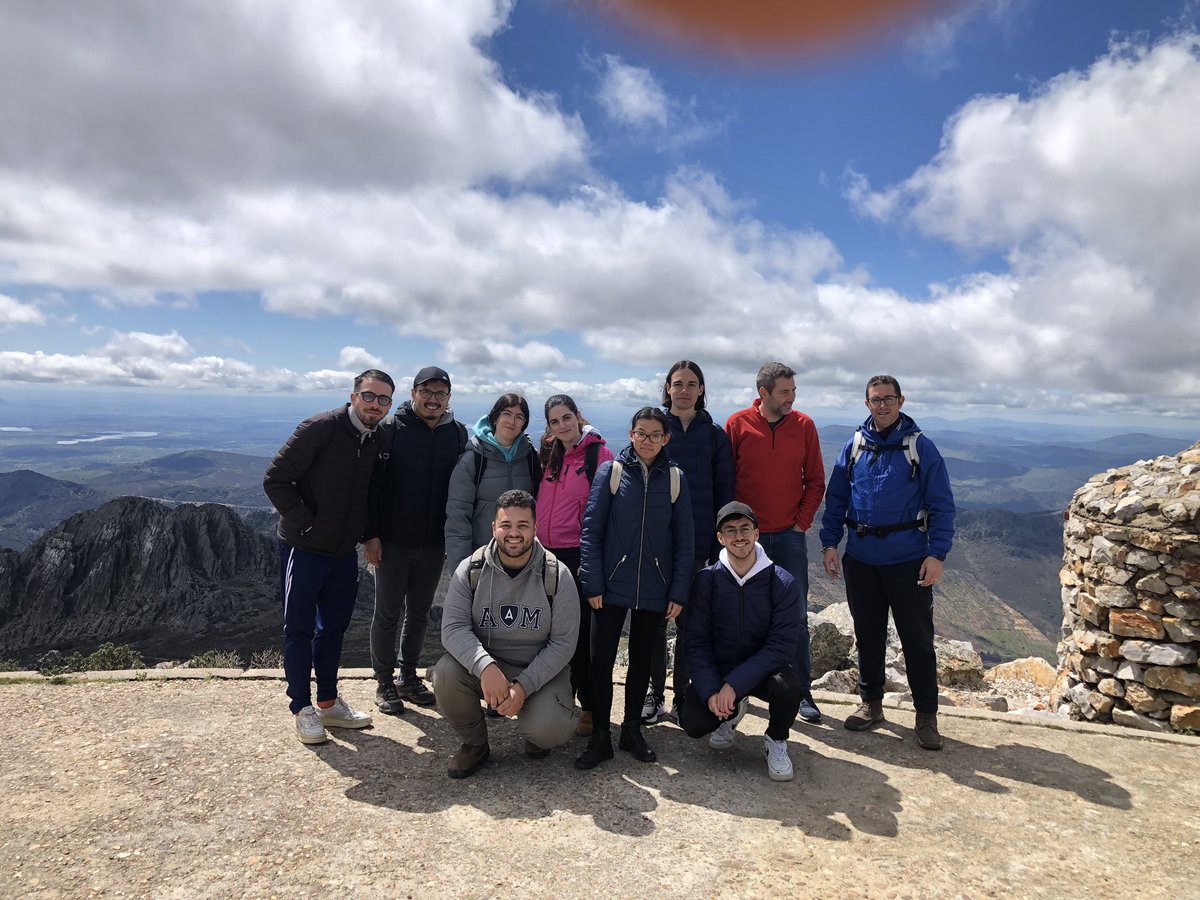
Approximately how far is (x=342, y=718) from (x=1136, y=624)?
8801 mm

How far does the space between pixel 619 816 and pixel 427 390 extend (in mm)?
4153

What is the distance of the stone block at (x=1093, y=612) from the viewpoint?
7.42m

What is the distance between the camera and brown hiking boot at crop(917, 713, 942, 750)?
19.1ft

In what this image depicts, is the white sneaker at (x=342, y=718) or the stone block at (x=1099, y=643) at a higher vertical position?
the stone block at (x=1099, y=643)

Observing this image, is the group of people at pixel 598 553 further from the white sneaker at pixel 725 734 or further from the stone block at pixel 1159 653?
the stone block at pixel 1159 653

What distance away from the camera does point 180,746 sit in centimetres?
554

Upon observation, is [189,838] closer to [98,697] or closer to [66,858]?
[66,858]

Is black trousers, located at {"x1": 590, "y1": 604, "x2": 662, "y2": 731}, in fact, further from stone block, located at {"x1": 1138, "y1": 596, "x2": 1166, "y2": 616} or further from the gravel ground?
stone block, located at {"x1": 1138, "y1": 596, "x2": 1166, "y2": 616}

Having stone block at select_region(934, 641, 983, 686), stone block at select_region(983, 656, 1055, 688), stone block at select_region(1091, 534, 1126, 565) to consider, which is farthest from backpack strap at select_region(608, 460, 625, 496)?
stone block at select_region(983, 656, 1055, 688)

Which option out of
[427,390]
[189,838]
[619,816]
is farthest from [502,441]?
[189,838]

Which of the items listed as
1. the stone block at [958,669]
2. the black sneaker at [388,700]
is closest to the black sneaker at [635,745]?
the black sneaker at [388,700]

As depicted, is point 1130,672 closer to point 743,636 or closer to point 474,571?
point 743,636

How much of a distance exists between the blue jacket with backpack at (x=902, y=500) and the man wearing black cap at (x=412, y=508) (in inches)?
162

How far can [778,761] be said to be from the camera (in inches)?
206
